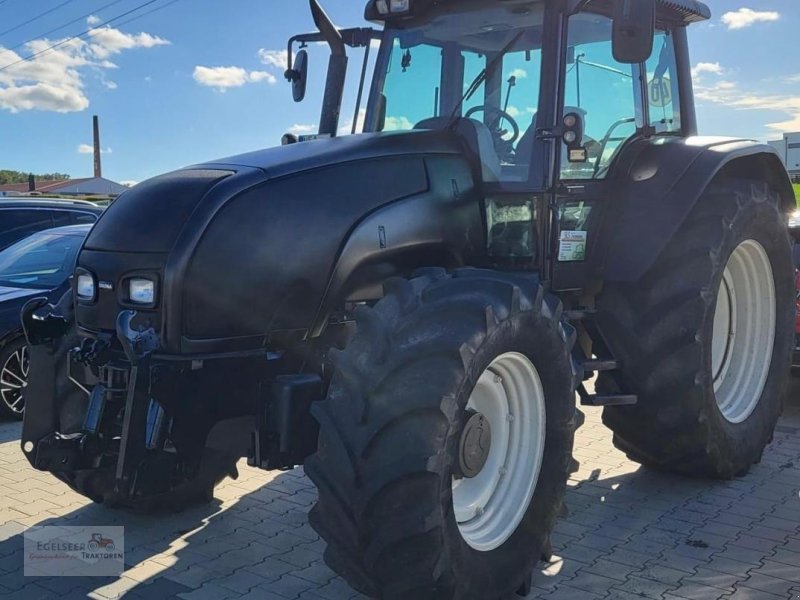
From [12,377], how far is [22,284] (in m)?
0.90

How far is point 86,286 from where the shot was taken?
11.5 feet

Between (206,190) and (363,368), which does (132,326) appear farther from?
(363,368)

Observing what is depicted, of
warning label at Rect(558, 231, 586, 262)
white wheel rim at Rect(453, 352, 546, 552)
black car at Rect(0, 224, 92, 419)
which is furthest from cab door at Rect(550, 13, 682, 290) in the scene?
black car at Rect(0, 224, 92, 419)

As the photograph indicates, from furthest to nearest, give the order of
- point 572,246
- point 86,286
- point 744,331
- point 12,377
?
1. point 12,377
2. point 744,331
3. point 572,246
4. point 86,286

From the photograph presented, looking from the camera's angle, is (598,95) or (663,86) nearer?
(598,95)

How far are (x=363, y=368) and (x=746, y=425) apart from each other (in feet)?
9.82

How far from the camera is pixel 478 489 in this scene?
3.60 meters

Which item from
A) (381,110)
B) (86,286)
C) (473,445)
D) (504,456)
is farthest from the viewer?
(381,110)

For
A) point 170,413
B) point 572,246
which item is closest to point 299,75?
point 572,246

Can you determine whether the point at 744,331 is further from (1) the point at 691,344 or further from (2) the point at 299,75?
(2) the point at 299,75

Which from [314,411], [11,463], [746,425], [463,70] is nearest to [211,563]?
[314,411]

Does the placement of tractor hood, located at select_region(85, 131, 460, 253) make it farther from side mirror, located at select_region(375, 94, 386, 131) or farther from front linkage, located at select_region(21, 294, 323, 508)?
side mirror, located at select_region(375, 94, 386, 131)

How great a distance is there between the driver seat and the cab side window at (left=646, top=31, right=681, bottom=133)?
3.78 feet

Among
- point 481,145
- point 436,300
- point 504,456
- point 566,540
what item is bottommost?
point 566,540
